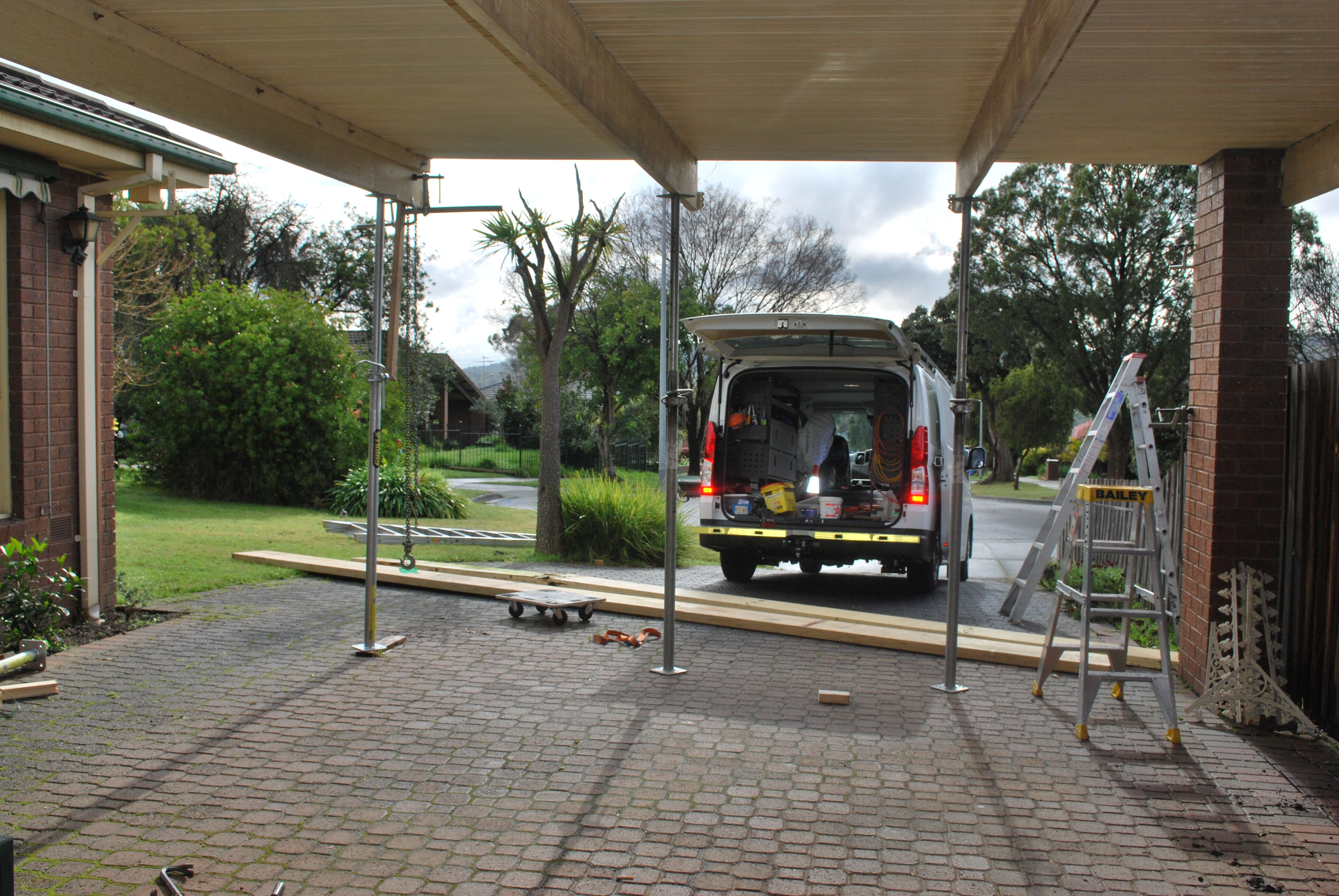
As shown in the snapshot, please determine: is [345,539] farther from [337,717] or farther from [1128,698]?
[1128,698]

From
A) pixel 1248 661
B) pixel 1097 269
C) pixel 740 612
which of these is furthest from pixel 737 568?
pixel 1097 269

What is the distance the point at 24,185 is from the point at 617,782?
5197 millimetres

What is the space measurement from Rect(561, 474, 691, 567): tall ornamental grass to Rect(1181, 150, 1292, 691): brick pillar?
6.59 metres

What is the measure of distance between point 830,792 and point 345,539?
9.43 metres

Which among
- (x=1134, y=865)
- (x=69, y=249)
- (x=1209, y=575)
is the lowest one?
(x=1134, y=865)

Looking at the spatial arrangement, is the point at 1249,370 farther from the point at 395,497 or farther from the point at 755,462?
the point at 395,497

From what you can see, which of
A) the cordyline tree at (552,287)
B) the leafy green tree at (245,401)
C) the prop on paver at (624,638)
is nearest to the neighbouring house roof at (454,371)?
the leafy green tree at (245,401)

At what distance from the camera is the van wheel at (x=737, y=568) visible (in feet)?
32.2

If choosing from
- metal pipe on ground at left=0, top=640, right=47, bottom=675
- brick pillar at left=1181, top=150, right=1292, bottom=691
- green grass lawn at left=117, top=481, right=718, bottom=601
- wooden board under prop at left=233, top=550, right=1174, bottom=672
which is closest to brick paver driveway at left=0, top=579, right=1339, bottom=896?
metal pipe on ground at left=0, top=640, right=47, bottom=675

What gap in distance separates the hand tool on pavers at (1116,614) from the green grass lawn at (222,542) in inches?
256

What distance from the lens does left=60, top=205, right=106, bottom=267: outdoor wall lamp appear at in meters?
6.61

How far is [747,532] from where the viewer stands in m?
8.84

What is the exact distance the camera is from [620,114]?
204 inches

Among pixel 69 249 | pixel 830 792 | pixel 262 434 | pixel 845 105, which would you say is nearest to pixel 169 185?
pixel 69 249
